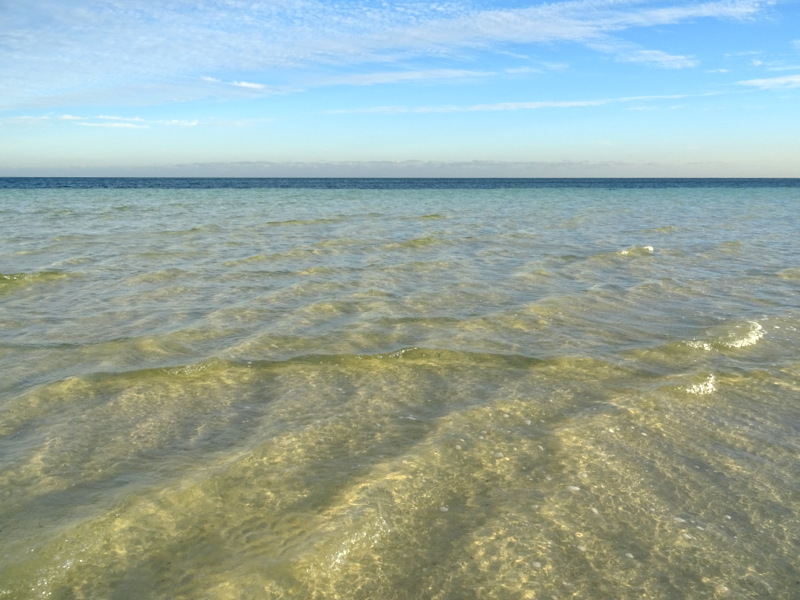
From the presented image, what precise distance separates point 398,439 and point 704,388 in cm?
327

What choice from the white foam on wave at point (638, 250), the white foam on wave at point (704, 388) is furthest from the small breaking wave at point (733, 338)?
the white foam on wave at point (638, 250)

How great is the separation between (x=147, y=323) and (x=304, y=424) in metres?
4.14

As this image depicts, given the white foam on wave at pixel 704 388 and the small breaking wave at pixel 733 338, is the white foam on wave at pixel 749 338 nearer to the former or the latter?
the small breaking wave at pixel 733 338

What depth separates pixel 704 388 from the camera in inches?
246

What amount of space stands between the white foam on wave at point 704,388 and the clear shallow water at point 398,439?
44mm

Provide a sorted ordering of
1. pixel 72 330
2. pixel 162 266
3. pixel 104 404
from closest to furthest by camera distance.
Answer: pixel 104 404 → pixel 72 330 → pixel 162 266

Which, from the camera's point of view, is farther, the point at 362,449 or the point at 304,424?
the point at 304,424

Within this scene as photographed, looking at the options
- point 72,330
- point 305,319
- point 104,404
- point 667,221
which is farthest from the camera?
point 667,221

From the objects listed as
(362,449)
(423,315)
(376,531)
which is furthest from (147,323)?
(376,531)

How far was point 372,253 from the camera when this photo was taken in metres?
15.5

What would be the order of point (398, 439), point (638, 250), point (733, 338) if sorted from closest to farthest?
point (398, 439)
point (733, 338)
point (638, 250)

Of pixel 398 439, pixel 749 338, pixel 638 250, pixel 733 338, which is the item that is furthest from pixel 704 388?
pixel 638 250

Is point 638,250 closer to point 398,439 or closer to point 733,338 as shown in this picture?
point 733,338

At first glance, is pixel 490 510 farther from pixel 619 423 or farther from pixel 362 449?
pixel 619 423
